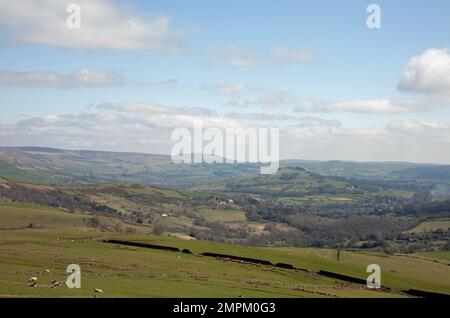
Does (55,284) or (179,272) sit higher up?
(55,284)

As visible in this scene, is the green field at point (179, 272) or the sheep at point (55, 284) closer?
the sheep at point (55, 284)

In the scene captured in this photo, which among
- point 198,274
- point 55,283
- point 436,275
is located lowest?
point 436,275

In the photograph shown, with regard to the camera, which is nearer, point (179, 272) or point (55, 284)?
point (55, 284)

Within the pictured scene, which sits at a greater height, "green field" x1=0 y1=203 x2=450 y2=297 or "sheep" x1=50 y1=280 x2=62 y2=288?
"sheep" x1=50 y1=280 x2=62 y2=288

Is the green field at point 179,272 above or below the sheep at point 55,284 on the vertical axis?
below

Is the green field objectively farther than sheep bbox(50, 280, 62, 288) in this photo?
Yes
